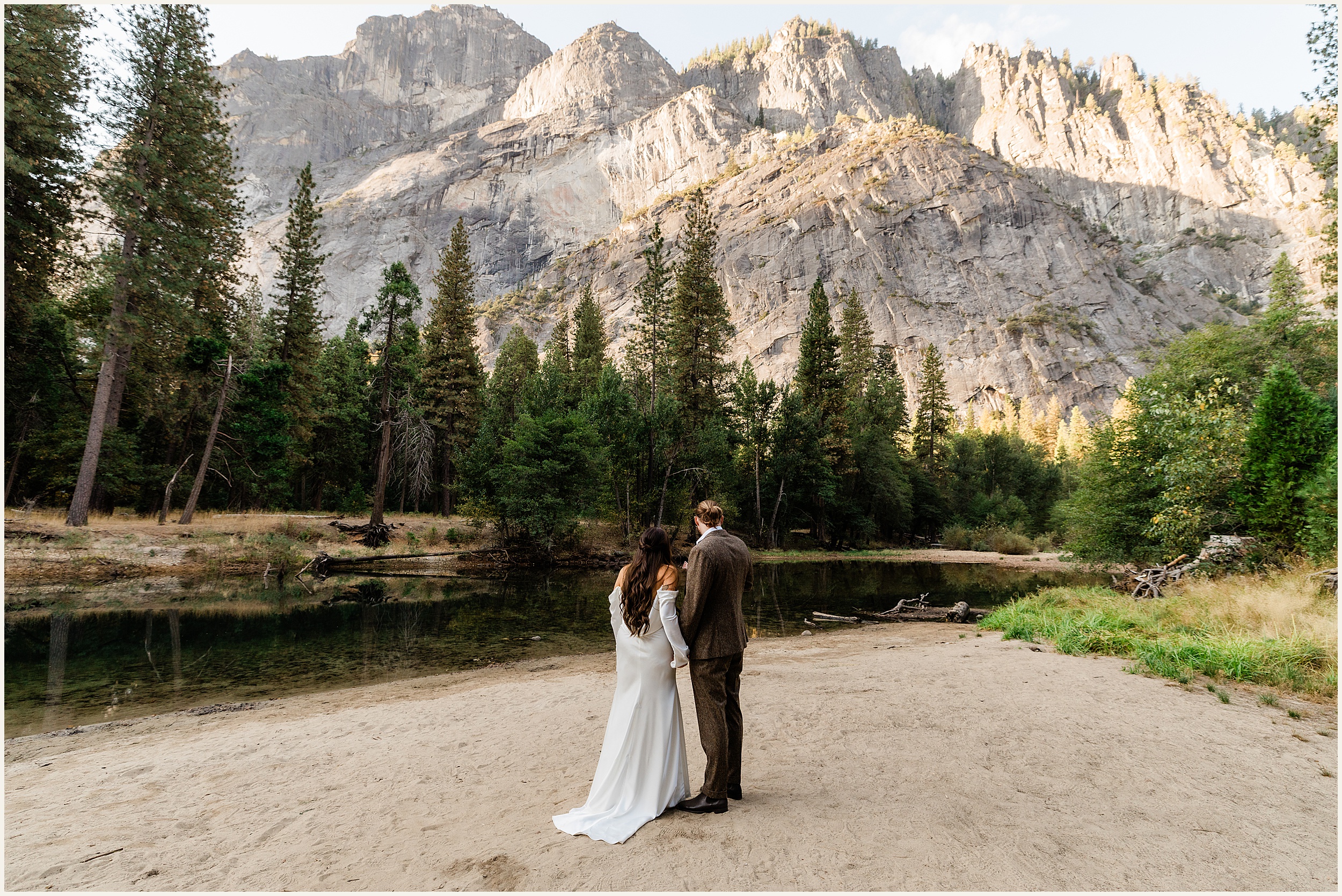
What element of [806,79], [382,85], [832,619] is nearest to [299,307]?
[832,619]

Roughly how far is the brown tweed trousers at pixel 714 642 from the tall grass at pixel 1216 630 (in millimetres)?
7325

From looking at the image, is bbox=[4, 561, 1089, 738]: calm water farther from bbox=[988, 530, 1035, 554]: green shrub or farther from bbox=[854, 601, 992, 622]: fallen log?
bbox=[988, 530, 1035, 554]: green shrub

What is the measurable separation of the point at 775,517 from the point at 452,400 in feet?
76.7

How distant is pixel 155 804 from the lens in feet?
16.1

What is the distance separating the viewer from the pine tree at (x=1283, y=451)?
43.8 feet

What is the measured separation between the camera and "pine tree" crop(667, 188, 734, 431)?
3975 centimetres

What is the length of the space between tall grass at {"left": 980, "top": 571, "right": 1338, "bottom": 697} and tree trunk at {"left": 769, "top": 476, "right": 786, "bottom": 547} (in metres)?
26.4

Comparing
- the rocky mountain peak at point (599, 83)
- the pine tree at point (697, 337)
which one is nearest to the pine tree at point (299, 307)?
the pine tree at point (697, 337)

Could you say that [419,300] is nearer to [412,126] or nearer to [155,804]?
[155,804]

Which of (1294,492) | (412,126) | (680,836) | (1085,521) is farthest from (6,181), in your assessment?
(412,126)

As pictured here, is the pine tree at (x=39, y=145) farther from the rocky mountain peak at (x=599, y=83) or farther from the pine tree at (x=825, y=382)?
the rocky mountain peak at (x=599, y=83)

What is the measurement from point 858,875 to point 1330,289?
81.6 feet

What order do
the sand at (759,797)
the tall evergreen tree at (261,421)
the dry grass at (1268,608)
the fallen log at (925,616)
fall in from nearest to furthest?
1. the sand at (759,797)
2. the dry grass at (1268,608)
3. the fallen log at (925,616)
4. the tall evergreen tree at (261,421)

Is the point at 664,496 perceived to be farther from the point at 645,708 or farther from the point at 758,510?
the point at 645,708
